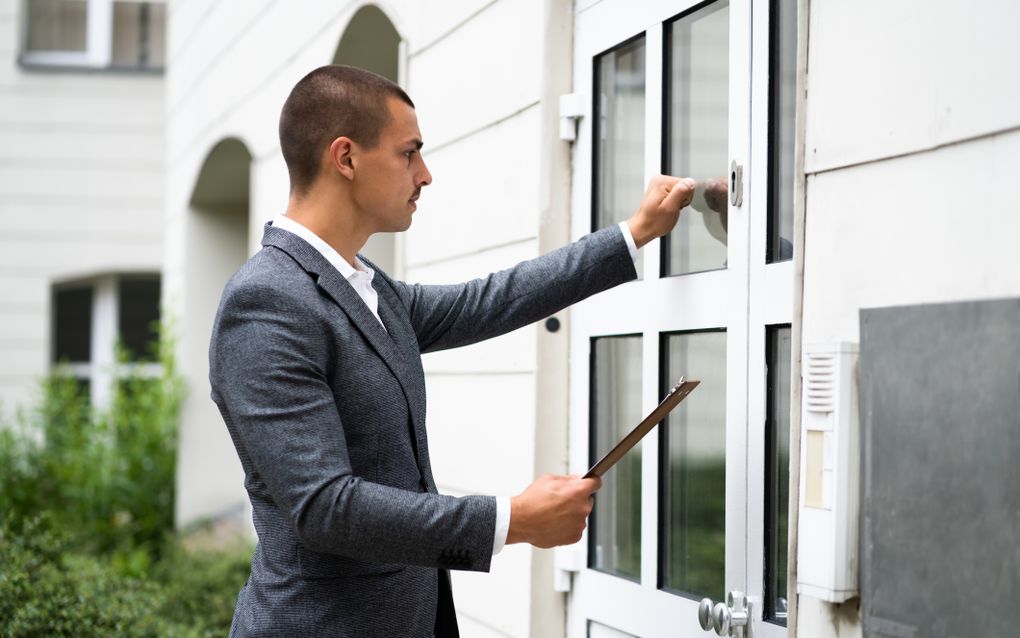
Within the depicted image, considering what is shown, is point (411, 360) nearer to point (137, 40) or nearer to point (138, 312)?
point (138, 312)

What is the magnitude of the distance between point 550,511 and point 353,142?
681mm

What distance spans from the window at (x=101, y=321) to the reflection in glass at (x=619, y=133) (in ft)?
28.2

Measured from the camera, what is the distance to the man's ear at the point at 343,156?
1.91 metres

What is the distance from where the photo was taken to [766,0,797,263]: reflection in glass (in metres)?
2.00

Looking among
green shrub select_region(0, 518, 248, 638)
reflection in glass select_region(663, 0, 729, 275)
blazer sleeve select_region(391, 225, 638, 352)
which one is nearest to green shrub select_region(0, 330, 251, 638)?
green shrub select_region(0, 518, 248, 638)

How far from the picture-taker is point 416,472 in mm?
1906

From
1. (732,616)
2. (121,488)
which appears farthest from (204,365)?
(732,616)

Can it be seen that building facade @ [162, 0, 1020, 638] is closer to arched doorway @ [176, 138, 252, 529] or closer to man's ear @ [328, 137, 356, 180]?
man's ear @ [328, 137, 356, 180]

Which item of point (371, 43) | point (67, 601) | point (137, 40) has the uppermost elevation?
point (137, 40)

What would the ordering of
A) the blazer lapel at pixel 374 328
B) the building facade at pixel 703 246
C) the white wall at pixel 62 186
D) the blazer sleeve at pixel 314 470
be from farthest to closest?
the white wall at pixel 62 186, the blazer lapel at pixel 374 328, the blazer sleeve at pixel 314 470, the building facade at pixel 703 246

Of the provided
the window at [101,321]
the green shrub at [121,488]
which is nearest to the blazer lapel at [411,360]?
the green shrub at [121,488]

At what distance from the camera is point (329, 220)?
1.94 meters

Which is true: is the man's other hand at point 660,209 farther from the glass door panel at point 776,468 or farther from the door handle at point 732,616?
the door handle at point 732,616

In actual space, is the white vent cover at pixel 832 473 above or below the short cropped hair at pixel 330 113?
below
